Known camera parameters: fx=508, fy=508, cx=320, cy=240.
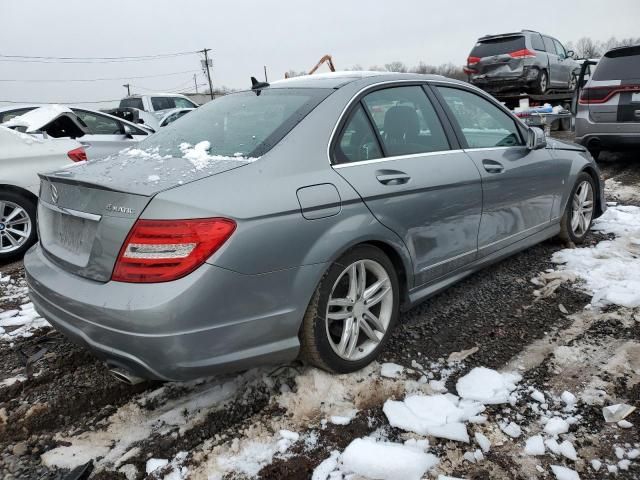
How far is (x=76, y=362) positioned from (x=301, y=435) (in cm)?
157

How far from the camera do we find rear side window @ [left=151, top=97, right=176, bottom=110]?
1716 cm

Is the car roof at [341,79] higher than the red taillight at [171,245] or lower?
higher

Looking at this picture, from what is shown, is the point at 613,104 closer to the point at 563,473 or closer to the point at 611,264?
the point at 611,264

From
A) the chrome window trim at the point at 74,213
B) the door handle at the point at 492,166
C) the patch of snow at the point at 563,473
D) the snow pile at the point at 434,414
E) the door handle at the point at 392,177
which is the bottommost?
the patch of snow at the point at 563,473

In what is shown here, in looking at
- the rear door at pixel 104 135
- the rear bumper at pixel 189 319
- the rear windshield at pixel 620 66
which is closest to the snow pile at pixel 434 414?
the rear bumper at pixel 189 319

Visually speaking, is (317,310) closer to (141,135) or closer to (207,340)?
(207,340)

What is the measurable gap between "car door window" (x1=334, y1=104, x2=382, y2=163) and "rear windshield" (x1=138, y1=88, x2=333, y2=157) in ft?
0.71

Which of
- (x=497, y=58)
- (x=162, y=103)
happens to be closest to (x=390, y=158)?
(x=497, y=58)

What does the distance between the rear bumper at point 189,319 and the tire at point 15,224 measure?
3246mm

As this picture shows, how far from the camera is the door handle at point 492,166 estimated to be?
3.48 meters

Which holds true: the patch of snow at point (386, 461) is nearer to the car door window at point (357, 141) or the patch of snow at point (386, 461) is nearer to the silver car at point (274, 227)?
the silver car at point (274, 227)

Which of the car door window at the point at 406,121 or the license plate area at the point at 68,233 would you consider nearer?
the license plate area at the point at 68,233

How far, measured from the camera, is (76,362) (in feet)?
10.1

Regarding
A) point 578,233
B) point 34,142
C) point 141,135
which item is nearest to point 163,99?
point 141,135
